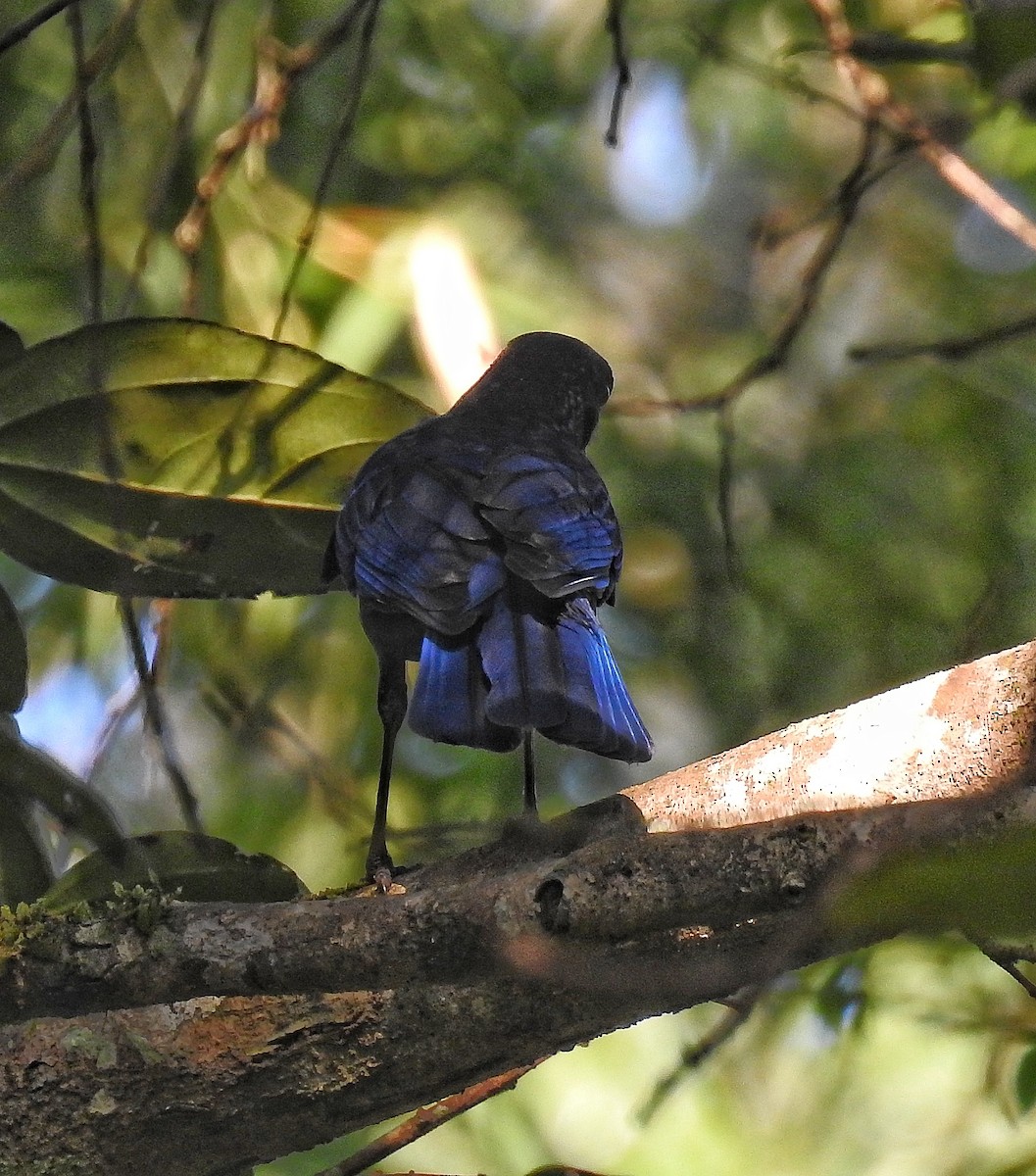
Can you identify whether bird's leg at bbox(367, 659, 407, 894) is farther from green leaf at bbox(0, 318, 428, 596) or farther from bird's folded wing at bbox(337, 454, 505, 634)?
green leaf at bbox(0, 318, 428, 596)

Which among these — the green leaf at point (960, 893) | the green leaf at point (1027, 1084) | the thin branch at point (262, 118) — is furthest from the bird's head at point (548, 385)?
the green leaf at point (960, 893)

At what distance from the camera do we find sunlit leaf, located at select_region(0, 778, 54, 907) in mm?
2381

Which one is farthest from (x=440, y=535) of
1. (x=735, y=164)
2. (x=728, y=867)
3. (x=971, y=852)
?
(x=735, y=164)

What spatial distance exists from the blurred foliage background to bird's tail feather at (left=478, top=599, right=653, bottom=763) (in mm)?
1005

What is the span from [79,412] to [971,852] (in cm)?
221

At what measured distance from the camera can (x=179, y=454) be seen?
2656 millimetres

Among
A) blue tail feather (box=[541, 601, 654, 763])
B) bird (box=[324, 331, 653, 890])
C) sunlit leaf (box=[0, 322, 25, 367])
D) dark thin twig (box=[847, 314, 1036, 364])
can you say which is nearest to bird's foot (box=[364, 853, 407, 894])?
bird (box=[324, 331, 653, 890])

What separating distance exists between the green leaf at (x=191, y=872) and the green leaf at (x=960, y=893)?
192 cm

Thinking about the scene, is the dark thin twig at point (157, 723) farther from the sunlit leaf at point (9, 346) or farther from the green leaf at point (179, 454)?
the sunlit leaf at point (9, 346)

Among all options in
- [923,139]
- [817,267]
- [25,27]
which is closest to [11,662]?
[25,27]

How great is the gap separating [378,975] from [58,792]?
31.7 inches

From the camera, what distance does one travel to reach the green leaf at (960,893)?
0.59 metres

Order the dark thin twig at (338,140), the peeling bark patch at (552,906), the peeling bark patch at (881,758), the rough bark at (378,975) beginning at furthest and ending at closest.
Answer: the dark thin twig at (338,140) → the peeling bark patch at (881,758) → the rough bark at (378,975) → the peeling bark patch at (552,906)

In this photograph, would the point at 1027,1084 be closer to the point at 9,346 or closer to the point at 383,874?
the point at 383,874
